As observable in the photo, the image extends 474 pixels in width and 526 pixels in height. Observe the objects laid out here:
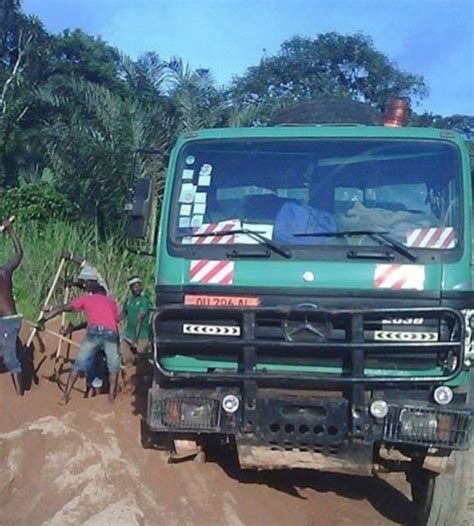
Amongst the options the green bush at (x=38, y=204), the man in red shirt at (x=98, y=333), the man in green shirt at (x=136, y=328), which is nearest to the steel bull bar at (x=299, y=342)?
the man in red shirt at (x=98, y=333)

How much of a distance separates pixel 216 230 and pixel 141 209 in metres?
0.56

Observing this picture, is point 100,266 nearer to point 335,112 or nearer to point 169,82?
point 169,82

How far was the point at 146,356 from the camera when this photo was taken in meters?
10.2

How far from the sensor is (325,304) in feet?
17.9

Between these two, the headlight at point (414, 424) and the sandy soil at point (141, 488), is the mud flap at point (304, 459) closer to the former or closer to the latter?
the headlight at point (414, 424)

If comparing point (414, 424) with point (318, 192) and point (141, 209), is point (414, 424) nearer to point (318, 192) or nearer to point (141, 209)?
point (318, 192)

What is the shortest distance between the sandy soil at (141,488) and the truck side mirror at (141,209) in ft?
5.54

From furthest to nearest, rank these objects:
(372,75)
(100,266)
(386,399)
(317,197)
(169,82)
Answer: (372,75), (169,82), (100,266), (317,197), (386,399)

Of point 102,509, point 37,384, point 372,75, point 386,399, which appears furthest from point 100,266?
point 372,75

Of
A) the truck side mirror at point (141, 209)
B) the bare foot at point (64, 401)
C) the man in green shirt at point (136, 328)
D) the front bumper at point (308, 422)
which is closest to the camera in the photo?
the front bumper at point (308, 422)

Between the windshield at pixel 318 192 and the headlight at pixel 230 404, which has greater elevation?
the windshield at pixel 318 192

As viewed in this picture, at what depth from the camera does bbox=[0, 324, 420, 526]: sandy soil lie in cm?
600

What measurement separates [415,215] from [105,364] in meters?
5.05

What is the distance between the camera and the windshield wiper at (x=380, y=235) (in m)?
5.41
